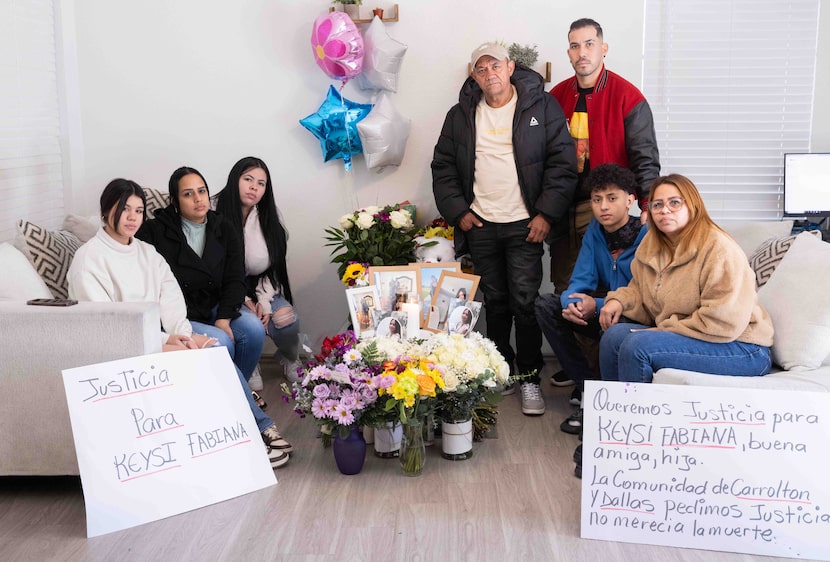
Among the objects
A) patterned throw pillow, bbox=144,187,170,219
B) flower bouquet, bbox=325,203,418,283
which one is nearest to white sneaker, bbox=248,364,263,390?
flower bouquet, bbox=325,203,418,283

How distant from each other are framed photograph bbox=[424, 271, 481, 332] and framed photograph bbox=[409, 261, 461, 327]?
3cm

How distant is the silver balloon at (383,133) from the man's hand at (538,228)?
811mm

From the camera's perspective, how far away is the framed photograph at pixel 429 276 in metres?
3.47

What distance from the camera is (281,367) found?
407 cm

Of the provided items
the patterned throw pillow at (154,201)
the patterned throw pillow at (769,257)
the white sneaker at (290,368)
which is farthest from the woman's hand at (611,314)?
the patterned throw pillow at (154,201)

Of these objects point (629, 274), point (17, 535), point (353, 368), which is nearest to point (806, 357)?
point (629, 274)

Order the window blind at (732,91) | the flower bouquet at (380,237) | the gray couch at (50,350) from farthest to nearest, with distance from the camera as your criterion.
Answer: the window blind at (732,91)
the flower bouquet at (380,237)
the gray couch at (50,350)

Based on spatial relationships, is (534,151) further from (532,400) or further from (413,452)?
(413,452)

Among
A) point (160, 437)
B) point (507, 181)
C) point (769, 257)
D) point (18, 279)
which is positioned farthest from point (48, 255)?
point (769, 257)

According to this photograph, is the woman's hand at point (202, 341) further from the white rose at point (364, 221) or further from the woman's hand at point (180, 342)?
the white rose at point (364, 221)

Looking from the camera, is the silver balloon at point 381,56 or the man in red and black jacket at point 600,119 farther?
the silver balloon at point 381,56

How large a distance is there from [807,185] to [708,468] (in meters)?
2.07

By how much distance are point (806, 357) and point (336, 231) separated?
2.15 meters

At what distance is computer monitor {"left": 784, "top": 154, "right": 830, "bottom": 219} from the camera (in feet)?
12.0
